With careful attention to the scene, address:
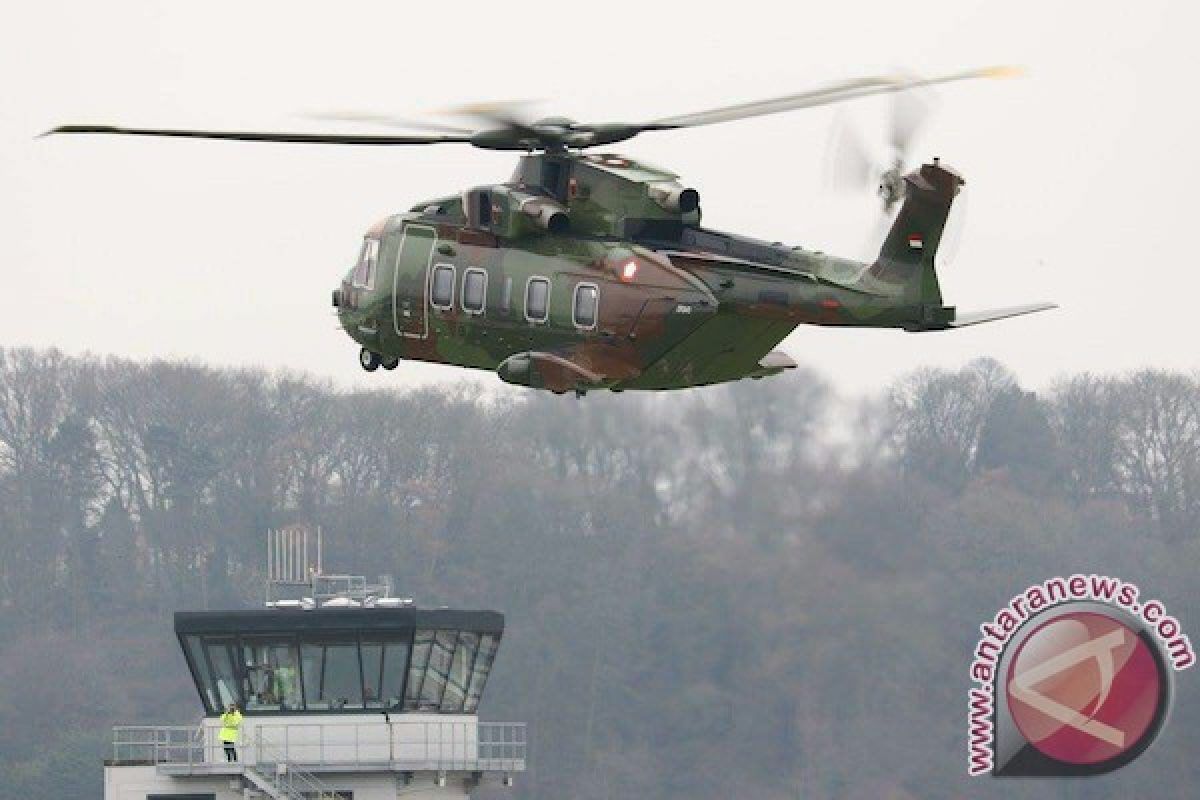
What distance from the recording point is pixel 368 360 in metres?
63.6

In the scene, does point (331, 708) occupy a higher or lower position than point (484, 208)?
lower

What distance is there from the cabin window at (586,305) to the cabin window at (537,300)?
50cm

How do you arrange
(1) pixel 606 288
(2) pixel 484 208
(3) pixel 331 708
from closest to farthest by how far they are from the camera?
(1) pixel 606 288 < (2) pixel 484 208 < (3) pixel 331 708

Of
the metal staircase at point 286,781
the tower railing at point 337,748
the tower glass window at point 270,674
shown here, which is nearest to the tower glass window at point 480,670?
the tower railing at point 337,748

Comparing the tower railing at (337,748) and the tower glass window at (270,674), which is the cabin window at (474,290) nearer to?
the tower railing at (337,748)

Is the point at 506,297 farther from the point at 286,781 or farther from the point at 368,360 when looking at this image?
the point at 286,781

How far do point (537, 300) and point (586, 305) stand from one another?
0.91 m

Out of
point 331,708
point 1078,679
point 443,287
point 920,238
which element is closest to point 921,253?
point 920,238

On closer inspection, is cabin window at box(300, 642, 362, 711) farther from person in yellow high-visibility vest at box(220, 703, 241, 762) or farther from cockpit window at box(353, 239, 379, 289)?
cockpit window at box(353, 239, 379, 289)

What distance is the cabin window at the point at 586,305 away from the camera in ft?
195

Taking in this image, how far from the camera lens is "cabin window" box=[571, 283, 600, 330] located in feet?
195

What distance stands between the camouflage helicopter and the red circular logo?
14.7 meters

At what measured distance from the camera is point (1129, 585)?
329 feet

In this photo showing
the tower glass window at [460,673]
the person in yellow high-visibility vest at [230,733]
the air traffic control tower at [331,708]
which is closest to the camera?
the air traffic control tower at [331,708]
